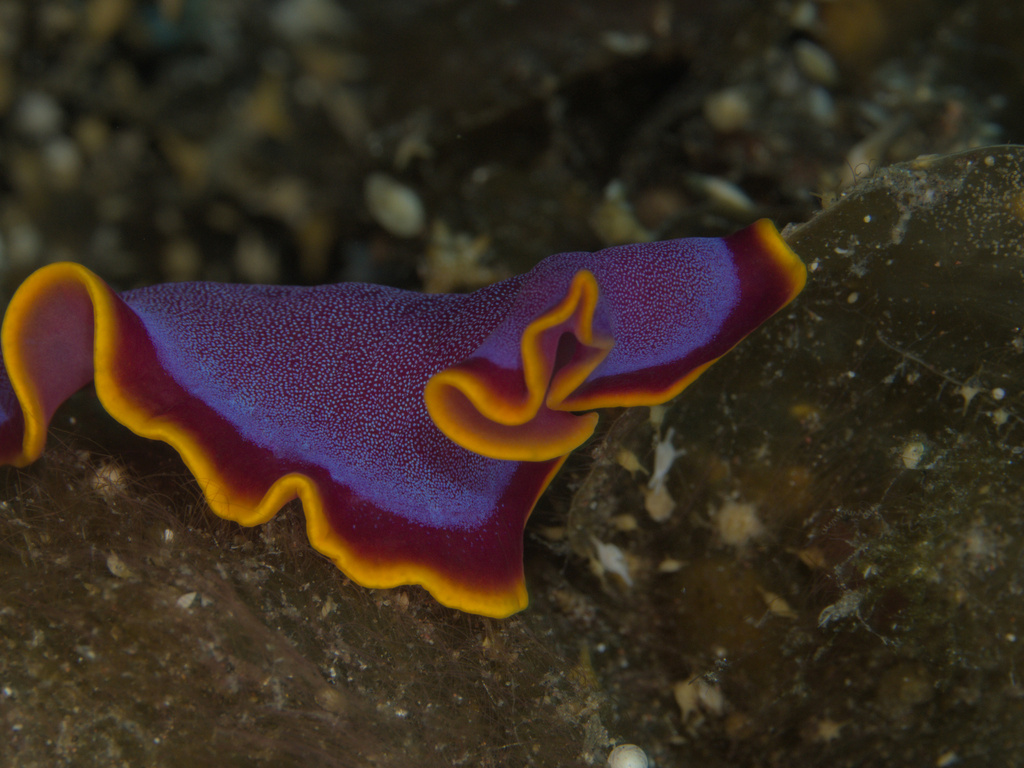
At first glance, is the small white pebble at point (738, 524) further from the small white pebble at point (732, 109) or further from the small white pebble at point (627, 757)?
the small white pebble at point (732, 109)

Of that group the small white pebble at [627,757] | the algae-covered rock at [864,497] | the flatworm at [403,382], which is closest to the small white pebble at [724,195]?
the algae-covered rock at [864,497]

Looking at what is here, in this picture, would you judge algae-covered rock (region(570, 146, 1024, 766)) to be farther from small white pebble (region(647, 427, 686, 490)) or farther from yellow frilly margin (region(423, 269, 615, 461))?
yellow frilly margin (region(423, 269, 615, 461))

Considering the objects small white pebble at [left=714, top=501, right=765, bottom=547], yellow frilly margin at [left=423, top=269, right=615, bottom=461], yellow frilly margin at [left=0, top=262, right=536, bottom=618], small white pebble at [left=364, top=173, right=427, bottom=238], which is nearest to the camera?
yellow frilly margin at [left=423, top=269, right=615, bottom=461]

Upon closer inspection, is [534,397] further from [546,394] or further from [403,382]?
[403,382]

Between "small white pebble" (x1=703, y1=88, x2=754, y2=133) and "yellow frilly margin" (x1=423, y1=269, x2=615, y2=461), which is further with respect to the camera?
"small white pebble" (x1=703, y1=88, x2=754, y2=133)

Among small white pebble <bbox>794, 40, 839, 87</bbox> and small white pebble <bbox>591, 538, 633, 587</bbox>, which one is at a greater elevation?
small white pebble <bbox>794, 40, 839, 87</bbox>

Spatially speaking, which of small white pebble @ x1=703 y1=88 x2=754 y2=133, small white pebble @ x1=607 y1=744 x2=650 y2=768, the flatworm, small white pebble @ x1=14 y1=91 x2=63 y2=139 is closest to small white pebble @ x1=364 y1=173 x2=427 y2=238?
the flatworm
